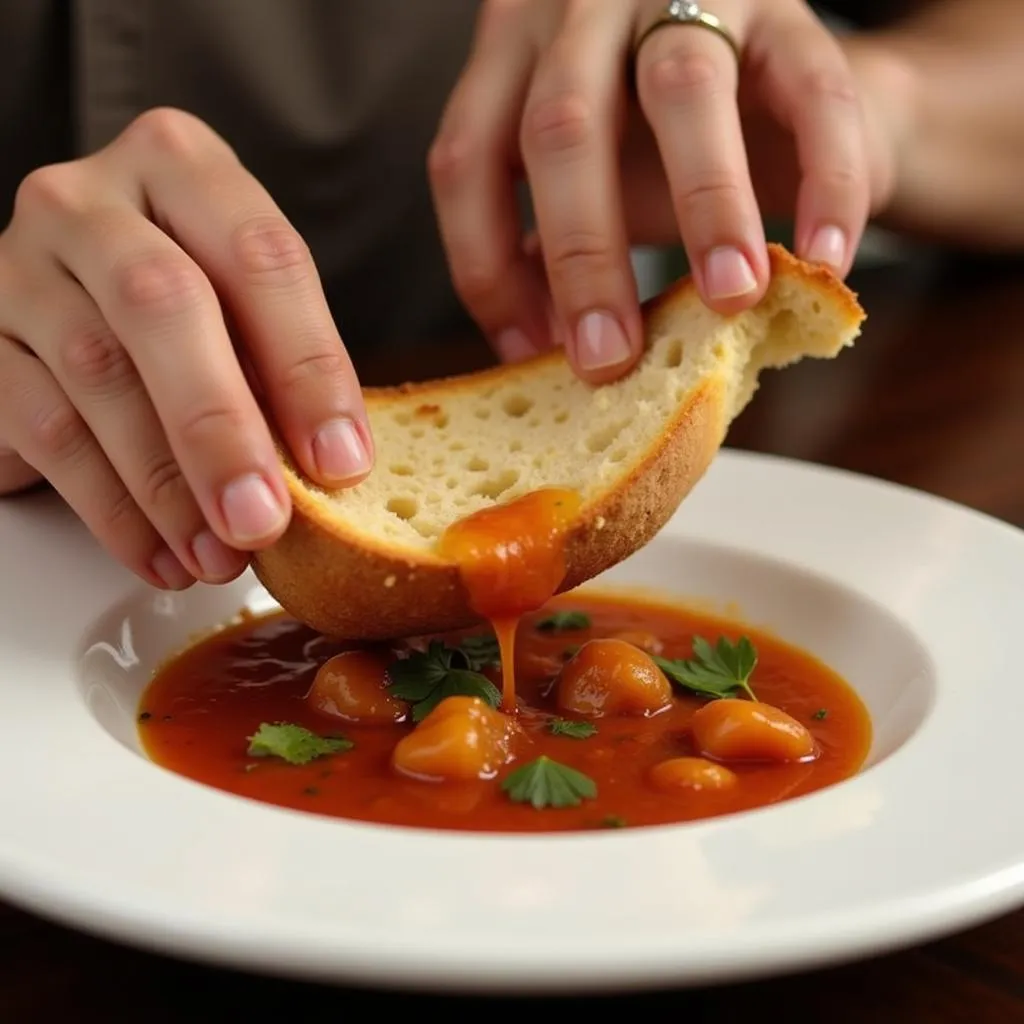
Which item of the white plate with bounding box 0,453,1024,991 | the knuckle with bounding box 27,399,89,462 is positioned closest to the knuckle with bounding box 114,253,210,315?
the knuckle with bounding box 27,399,89,462

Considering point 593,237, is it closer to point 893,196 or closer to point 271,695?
point 271,695

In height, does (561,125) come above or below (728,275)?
above

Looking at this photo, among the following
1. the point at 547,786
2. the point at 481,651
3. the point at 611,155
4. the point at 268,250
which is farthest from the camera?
the point at 611,155

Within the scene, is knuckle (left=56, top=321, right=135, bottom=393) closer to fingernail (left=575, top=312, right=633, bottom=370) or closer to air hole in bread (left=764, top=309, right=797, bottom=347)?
fingernail (left=575, top=312, right=633, bottom=370)

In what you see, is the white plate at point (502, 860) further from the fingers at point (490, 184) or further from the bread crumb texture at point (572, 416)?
the fingers at point (490, 184)

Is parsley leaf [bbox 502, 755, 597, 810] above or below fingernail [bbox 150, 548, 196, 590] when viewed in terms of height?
below

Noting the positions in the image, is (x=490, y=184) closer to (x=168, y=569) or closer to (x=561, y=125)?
(x=561, y=125)

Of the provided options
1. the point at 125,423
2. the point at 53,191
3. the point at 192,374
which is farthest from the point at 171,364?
the point at 53,191

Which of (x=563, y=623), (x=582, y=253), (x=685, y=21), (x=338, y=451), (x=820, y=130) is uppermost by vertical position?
(x=685, y=21)
